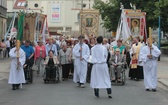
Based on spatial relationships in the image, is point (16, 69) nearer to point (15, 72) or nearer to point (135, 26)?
point (15, 72)

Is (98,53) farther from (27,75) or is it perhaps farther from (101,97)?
(27,75)

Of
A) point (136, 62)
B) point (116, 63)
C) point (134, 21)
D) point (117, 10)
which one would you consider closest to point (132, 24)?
point (134, 21)

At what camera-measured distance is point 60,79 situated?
18.5 m

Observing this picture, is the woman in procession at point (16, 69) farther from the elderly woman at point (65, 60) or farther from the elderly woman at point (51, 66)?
the elderly woman at point (65, 60)

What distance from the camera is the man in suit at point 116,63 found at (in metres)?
16.8

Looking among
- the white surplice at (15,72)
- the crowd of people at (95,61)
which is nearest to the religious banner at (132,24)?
the crowd of people at (95,61)

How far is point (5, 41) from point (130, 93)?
2360 cm

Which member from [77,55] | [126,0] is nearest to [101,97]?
[77,55]

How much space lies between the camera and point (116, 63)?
16859 millimetres

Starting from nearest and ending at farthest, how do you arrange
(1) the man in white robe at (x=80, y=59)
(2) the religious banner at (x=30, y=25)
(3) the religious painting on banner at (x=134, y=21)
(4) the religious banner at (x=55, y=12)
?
(1) the man in white robe at (x=80, y=59) < (2) the religious banner at (x=30, y=25) < (3) the religious painting on banner at (x=134, y=21) < (4) the religious banner at (x=55, y=12)

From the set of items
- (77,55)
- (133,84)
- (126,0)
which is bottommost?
(133,84)

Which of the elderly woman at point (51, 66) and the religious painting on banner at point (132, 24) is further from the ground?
the religious painting on banner at point (132, 24)

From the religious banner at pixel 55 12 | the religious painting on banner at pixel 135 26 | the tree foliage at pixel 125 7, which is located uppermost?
the religious banner at pixel 55 12

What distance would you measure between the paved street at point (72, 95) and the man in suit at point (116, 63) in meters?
0.64
